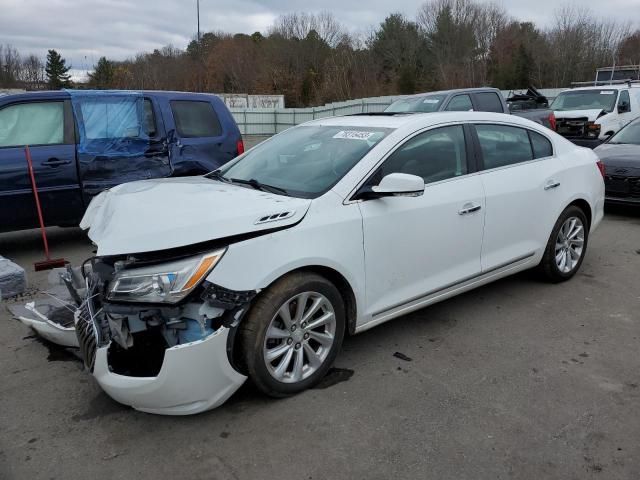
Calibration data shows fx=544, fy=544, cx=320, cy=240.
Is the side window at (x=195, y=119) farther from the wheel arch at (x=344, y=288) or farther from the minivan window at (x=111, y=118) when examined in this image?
the wheel arch at (x=344, y=288)

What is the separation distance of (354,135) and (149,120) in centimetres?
388

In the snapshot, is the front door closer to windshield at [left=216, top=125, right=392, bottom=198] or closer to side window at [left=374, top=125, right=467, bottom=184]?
side window at [left=374, top=125, right=467, bottom=184]

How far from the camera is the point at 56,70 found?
7581 cm

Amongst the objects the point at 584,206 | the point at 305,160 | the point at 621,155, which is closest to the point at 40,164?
the point at 305,160

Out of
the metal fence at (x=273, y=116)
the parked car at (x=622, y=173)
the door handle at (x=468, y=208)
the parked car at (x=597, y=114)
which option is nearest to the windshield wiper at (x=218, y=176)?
the door handle at (x=468, y=208)

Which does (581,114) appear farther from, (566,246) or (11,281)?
Result: (11,281)

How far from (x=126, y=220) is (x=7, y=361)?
5.14ft

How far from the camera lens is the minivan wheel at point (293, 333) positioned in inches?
116

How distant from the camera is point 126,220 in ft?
10.0

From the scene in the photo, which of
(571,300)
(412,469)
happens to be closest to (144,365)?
(412,469)

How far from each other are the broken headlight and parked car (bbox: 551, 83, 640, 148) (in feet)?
41.1

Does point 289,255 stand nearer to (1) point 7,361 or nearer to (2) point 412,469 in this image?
(2) point 412,469

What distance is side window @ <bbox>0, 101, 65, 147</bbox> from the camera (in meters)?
6.07

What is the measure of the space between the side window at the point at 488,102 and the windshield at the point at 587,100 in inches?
176
